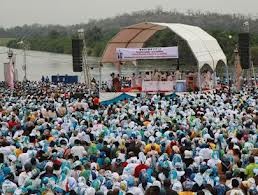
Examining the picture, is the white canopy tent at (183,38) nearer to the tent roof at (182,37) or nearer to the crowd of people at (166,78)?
A: the tent roof at (182,37)

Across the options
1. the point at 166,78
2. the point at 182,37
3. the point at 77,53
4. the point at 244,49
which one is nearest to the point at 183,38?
the point at 182,37

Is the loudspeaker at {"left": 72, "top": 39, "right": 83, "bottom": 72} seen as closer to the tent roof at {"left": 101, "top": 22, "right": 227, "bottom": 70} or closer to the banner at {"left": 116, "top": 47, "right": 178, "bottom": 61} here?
Answer: the tent roof at {"left": 101, "top": 22, "right": 227, "bottom": 70}

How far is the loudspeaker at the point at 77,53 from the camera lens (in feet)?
83.0

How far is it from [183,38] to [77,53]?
19.0 ft

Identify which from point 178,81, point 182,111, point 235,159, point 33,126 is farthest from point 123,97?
point 235,159

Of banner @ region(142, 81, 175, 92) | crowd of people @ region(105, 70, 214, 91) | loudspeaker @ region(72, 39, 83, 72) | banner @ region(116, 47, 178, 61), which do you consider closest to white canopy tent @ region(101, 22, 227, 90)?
crowd of people @ region(105, 70, 214, 91)

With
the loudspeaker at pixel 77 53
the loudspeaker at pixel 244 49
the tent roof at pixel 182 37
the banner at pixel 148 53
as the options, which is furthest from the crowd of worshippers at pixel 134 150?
the loudspeaker at pixel 77 53

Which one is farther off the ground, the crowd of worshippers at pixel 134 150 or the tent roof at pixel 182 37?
the tent roof at pixel 182 37

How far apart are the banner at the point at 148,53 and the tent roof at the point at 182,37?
0.78 meters

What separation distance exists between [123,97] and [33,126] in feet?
29.7

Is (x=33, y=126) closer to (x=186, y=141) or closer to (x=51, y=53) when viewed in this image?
(x=186, y=141)

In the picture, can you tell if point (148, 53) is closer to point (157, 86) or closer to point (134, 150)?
point (157, 86)

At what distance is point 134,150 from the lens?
10156mm

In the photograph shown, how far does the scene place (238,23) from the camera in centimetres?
9188
